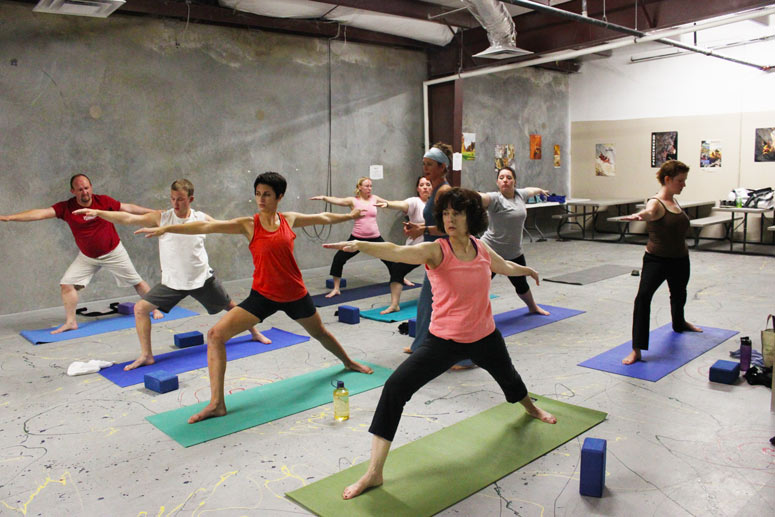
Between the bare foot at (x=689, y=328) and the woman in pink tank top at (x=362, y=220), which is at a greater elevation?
the woman in pink tank top at (x=362, y=220)

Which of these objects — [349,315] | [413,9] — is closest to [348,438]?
[349,315]

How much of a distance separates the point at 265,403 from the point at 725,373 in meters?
3.13

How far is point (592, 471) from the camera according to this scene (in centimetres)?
281

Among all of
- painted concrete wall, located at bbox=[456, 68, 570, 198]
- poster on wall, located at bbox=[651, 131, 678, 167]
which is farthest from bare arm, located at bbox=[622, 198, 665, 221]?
poster on wall, located at bbox=[651, 131, 678, 167]

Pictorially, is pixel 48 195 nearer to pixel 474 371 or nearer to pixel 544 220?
pixel 474 371

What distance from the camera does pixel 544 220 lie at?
13453 millimetres

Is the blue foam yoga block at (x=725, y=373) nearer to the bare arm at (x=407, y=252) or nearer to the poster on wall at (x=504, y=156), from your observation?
the bare arm at (x=407, y=252)

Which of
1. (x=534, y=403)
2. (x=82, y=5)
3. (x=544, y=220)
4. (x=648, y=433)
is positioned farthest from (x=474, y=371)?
(x=544, y=220)

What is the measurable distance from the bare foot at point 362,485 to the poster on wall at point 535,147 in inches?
432

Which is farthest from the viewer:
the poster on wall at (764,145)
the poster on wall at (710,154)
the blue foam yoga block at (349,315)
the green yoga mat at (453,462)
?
the poster on wall at (710,154)

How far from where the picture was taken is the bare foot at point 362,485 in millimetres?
2836

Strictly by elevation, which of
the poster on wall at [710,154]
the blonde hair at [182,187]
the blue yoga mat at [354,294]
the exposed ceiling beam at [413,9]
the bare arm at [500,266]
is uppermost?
the exposed ceiling beam at [413,9]

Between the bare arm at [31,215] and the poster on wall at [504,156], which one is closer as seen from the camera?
the bare arm at [31,215]

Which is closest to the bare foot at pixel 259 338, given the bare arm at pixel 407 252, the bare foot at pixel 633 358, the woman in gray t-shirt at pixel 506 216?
the woman in gray t-shirt at pixel 506 216
